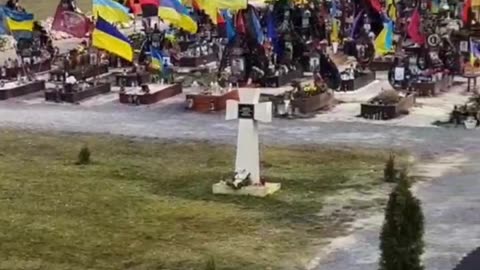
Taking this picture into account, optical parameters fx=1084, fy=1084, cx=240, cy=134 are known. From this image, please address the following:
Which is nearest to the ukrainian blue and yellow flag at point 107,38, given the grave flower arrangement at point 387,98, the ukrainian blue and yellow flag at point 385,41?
the grave flower arrangement at point 387,98

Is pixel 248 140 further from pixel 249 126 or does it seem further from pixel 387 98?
pixel 387 98

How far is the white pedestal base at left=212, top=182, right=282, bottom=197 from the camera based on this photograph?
62.3ft

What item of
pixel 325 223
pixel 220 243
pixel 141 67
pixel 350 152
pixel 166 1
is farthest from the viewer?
pixel 141 67

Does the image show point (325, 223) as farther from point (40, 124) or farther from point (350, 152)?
point (40, 124)

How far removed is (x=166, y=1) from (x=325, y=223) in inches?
633

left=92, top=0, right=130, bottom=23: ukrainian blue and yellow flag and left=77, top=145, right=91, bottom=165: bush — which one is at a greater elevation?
left=92, top=0, right=130, bottom=23: ukrainian blue and yellow flag

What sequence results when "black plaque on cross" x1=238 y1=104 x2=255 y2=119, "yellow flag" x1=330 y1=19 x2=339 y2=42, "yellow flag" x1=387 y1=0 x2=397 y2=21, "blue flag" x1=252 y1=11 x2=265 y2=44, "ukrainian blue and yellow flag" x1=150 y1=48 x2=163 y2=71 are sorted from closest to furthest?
"black plaque on cross" x1=238 y1=104 x2=255 y2=119 → "blue flag" x1=252 y1=11 x2=265 y2=44 → "ukrainian blue and yellow flag" x1=150 y1=48 x2=163 y2=71 → "yellow flag" x1=330 y1=19 x2=339 y2=42 → "yellow flag" x1=387 y1=0 x2=397 y2=21

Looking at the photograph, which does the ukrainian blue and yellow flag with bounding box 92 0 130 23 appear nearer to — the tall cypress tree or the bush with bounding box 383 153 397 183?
the bush with bounding box 383 153 397 183

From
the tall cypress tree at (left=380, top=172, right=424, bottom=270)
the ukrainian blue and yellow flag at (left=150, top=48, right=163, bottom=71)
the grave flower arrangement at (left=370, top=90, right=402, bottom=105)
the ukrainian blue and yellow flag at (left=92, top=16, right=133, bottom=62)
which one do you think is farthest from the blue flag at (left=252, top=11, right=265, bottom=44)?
the tall cypress tree at (left=380, top=172, right=424, bottom=270)

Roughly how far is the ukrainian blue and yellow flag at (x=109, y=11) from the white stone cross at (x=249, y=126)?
1212cm

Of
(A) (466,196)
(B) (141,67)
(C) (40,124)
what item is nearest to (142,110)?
(C) (40,124)

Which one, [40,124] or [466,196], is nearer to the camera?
[466,196]

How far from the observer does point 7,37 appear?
41094 mm

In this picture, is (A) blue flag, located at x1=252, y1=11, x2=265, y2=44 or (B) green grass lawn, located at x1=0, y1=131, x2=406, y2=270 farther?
(A) blue flag, located at x1=252, y1=11, x2=265, y2=44
